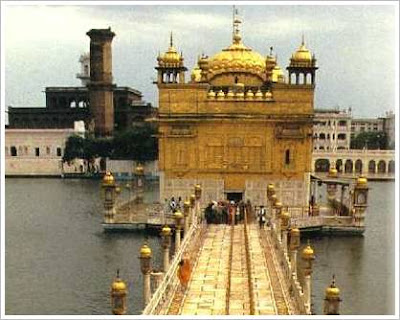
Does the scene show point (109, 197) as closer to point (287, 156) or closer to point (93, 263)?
point (93, 263)

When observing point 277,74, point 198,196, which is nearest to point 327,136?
point 277,74

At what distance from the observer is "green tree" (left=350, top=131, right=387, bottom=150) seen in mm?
27688

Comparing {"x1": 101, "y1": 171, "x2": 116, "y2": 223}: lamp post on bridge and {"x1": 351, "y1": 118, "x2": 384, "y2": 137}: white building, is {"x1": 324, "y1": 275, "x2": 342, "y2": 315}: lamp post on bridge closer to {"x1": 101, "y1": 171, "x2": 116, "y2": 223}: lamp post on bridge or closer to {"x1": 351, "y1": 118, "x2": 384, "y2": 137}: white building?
{"x1": 101, "y1": 171, "x2": 116, "y2": 223}: lamp post on bridge

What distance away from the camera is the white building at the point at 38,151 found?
85.6 feet

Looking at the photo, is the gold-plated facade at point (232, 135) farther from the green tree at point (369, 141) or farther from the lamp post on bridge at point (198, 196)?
the green tree at point (369, 141)

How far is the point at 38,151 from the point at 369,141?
41.0ft

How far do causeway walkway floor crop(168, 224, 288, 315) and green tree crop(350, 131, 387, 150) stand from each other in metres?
18.9

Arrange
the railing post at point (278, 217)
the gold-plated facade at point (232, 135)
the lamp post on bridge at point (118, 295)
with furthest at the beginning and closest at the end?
1. the gold-plated facade at point (232, 135)
2. the railing post at point (278, 217)
3. the lamp post on bridge at point (118, 295)

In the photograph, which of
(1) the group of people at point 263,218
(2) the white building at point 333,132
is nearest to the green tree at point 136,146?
(2) the white building at point 333,132

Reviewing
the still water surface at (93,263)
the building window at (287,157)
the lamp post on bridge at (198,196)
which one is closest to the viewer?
the still water surface at (93,263)

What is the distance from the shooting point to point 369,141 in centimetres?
2852

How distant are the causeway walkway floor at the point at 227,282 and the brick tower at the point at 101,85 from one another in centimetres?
2033

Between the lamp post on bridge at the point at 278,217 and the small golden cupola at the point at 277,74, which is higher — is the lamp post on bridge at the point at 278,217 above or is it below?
below

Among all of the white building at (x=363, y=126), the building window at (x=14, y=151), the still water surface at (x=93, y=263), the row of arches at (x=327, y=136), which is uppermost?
the white building at (x=363, y=126)
